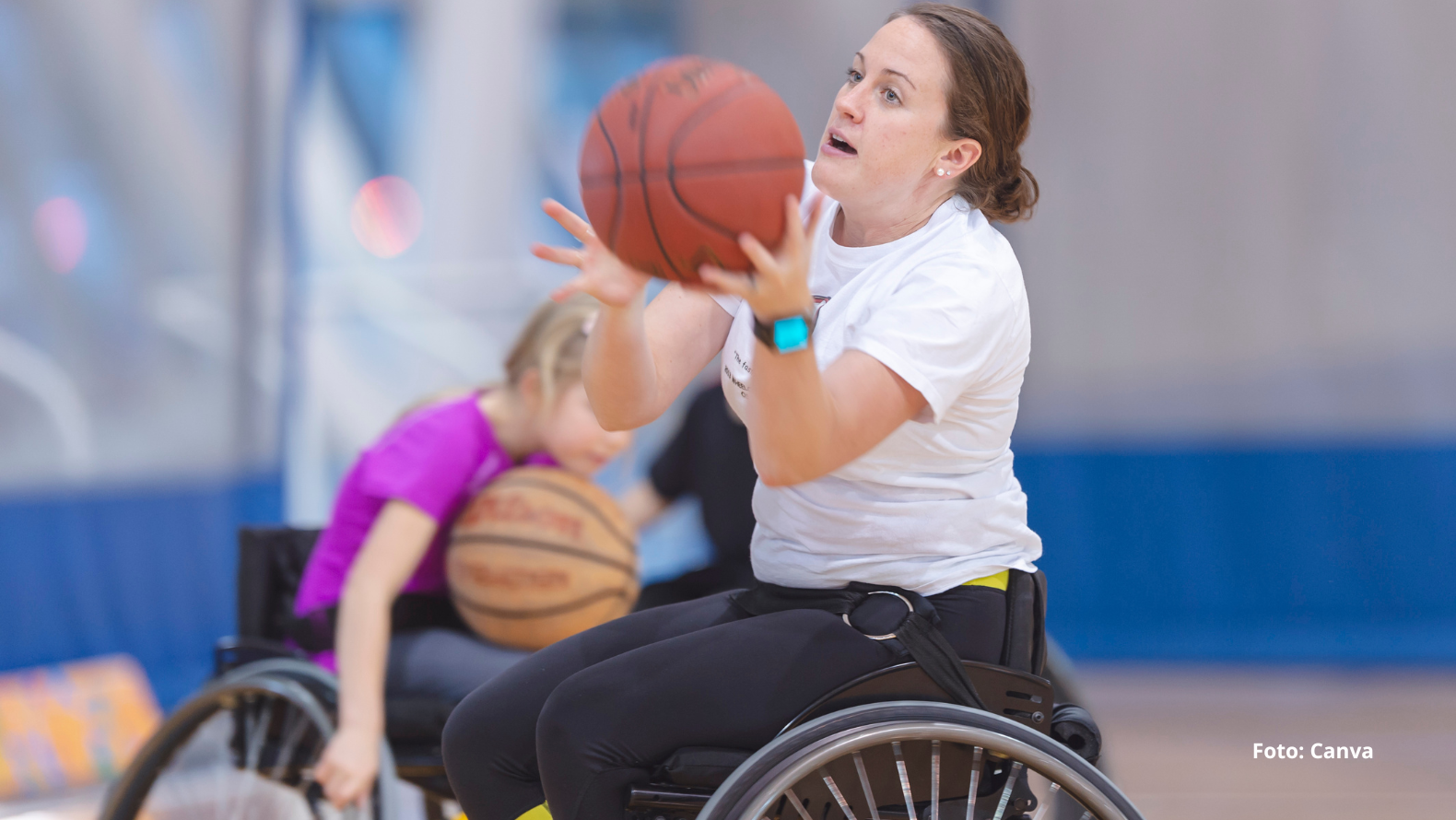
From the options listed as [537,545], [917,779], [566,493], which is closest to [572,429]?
[566,493]

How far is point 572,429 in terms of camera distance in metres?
2.00

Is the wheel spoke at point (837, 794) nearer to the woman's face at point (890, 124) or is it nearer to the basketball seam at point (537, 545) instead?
the woman's face at point (890, 124)

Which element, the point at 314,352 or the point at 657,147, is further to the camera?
the point at 314,352

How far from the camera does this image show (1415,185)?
4273 millimetres

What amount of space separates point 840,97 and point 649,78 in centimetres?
22

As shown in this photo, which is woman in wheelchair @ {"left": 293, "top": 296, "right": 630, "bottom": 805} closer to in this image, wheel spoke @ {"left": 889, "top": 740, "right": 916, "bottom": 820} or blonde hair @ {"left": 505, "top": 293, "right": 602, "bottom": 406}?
blonde hair @ {"left": 505, "top": 293, "right": 602, "bottom": 406}

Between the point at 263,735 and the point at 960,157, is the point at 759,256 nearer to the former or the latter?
the point at 960,157

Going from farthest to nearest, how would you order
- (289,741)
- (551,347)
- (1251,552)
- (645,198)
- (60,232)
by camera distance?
(1251,552)
(60,232)
(551,347)
(289,741)
(645,198)

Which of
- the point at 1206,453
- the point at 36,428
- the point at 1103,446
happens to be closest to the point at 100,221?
the point at 36,428

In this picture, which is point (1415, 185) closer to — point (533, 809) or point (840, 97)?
point (840, 97)

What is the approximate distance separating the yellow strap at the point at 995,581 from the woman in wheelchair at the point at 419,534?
75cm

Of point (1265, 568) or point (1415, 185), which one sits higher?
point (1415, 185)

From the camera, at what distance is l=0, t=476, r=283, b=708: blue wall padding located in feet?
11.8

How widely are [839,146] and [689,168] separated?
24 centimetres
